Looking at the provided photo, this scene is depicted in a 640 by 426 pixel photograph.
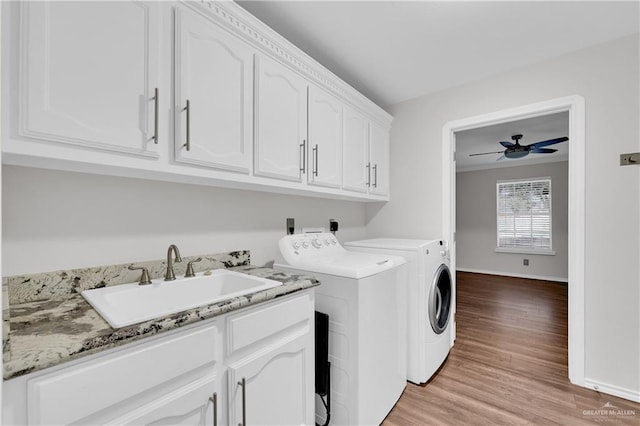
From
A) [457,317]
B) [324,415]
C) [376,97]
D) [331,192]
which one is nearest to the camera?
[324,415]

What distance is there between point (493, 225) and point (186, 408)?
6.49 m

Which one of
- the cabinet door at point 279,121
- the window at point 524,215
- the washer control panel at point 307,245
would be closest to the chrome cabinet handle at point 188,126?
the cabinet door at point 279,121

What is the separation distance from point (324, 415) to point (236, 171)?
4.72 ft

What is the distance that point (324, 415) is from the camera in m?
1.68

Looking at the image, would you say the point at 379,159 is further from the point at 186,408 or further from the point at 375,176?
the point at 186,408

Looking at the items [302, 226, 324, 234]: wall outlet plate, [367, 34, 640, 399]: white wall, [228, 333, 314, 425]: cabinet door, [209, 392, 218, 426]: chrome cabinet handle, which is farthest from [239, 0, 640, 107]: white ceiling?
[209, 392, 218, 426]: chrome cabinet handle

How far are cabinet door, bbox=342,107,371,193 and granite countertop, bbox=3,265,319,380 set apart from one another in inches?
53.3

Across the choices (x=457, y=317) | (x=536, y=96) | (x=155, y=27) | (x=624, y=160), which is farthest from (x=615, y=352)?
(x=155, y=27)

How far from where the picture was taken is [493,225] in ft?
19.9

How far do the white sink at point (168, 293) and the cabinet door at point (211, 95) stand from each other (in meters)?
0.58

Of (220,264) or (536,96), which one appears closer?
(220,264)

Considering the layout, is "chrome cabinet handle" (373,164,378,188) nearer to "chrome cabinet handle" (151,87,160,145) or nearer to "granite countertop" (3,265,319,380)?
"granite countertop" (3,265,319,380)

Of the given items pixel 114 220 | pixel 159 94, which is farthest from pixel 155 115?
pixel 114 220

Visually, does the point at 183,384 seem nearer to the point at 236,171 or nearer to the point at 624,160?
the point at 236,171
